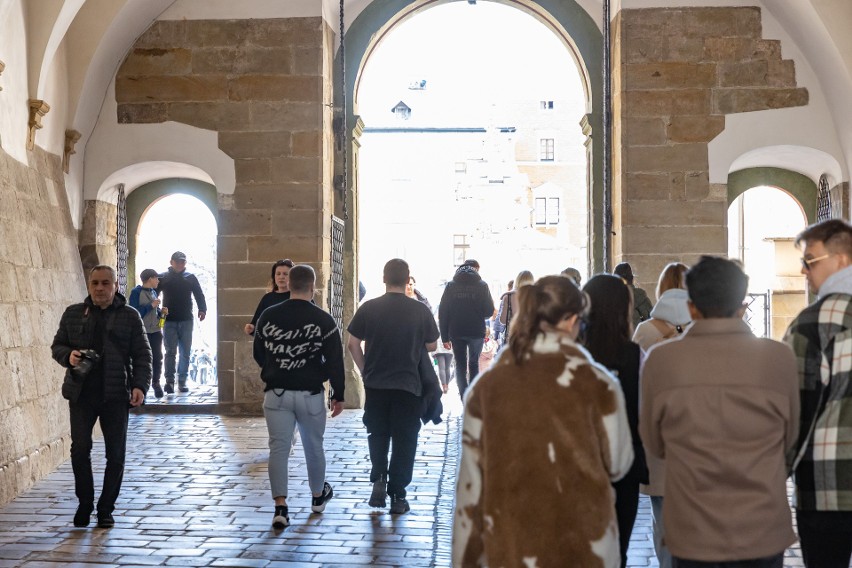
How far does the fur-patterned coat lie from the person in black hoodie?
22.4ft

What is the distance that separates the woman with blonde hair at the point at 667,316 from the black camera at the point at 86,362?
3.14m

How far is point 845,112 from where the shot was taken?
10242 mm

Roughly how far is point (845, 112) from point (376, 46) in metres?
5.35

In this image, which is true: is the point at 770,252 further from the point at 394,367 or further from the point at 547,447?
the point at 547,447

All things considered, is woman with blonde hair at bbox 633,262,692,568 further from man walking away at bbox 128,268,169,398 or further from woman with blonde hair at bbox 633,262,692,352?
man walking away at bbox 128,268,169,398

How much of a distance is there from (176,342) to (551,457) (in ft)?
32.5

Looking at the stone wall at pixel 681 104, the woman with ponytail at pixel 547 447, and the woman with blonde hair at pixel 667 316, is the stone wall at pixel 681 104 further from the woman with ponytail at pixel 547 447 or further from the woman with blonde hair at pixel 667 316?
the woman with ponytail at pixel 547 447

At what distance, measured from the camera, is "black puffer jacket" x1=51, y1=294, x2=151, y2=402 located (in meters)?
6.00

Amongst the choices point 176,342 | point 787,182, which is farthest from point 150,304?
point 787,182

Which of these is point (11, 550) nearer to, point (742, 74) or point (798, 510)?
point (798, 510)

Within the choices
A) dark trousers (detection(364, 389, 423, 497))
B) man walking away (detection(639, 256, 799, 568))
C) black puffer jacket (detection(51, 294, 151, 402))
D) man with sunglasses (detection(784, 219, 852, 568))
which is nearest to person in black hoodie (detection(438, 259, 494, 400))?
dark trousers (detection(364, 389, 423, 497))

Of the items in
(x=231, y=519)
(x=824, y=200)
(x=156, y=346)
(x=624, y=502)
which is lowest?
(x=231, y=519)

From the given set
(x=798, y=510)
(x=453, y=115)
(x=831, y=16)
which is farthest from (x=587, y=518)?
(x=453, y=115)

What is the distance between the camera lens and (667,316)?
4.53m
